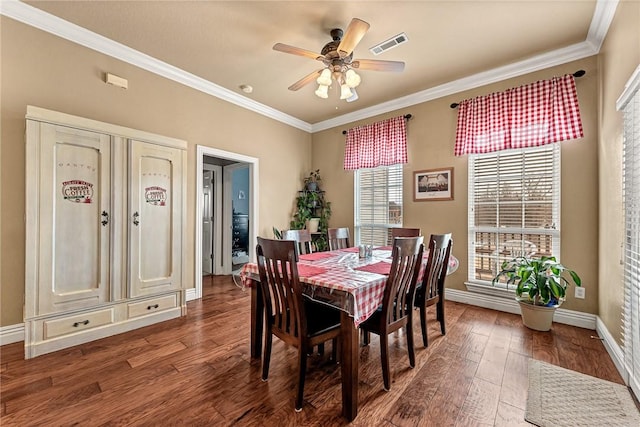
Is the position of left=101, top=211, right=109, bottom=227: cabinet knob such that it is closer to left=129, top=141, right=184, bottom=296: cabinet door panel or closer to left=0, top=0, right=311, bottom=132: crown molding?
left=129, top=141, right=184, bottom=296: cabinet door panel

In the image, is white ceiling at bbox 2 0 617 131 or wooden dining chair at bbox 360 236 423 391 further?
white ceiling at bbox 2 0 617 131

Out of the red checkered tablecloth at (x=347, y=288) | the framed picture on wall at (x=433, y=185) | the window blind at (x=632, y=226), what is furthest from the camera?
the framed picture on wall at (x=433, y=185)

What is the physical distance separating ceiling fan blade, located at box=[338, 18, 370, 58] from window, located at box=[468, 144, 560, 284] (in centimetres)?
221

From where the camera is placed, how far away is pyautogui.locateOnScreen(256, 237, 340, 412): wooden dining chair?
158 centimetres

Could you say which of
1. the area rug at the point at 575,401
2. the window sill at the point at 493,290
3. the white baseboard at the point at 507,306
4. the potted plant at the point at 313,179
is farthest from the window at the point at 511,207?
the potted plant at the point at 313,179

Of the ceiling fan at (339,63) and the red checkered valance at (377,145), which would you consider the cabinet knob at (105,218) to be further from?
the red checkered valance at (377,145)

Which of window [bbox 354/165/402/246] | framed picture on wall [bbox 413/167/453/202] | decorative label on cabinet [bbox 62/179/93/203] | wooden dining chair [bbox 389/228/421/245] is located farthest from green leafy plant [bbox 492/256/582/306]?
decorative label on cabinet [bbox 62/179/93/203]

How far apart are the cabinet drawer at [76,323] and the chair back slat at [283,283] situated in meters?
1.74

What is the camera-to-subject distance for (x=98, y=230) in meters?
2.45

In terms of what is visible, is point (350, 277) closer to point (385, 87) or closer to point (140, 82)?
point (385, 87)

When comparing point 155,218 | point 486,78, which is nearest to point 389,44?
point 486,78

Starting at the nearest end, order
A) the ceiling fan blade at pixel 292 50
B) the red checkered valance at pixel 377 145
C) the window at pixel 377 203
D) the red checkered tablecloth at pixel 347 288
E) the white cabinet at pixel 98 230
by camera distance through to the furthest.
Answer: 1. the red checkered tablecloth at pixel 347 288
2. the white cabinet at pixel 98 230
3. the ceiling fan blade at pixel 292 50
4. the red checkered valance at pixel 377 145
5. the window at pixel 377 203

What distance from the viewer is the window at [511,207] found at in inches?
118

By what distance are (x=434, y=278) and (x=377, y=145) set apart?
2.50 metres
